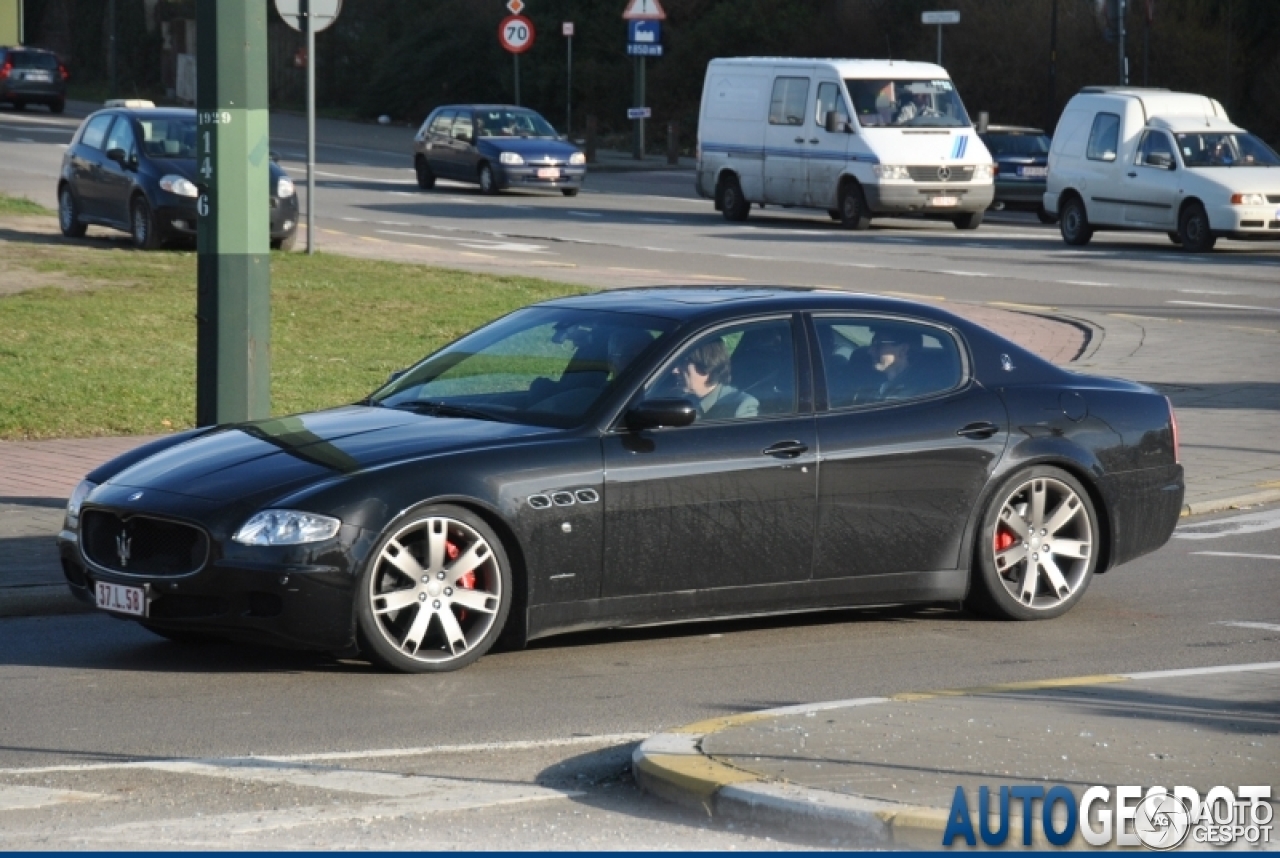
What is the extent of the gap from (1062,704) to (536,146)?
33053 millimetres

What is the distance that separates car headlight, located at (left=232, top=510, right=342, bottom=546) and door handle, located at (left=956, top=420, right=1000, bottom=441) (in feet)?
8.98

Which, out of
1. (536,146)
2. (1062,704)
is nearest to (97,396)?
(1062,704)

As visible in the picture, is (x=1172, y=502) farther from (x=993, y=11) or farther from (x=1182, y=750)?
(x=993, y=11)

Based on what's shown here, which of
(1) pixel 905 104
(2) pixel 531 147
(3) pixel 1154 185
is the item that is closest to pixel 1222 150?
(3) pixel 1154 185

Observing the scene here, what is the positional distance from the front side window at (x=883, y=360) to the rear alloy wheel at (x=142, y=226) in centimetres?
1703

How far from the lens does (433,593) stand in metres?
8.09

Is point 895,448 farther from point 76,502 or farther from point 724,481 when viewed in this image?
point 76,502

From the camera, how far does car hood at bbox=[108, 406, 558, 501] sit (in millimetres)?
8094

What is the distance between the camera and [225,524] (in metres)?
7.91

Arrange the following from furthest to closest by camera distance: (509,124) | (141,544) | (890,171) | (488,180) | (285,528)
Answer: (509,124) → (488,180) → (890,171) → (141,544) → (285,528)

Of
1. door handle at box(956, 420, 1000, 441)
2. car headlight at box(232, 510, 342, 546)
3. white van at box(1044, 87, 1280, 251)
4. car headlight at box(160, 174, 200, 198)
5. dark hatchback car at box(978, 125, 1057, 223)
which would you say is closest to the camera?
car headlight at box(232, 510, 342, 546)

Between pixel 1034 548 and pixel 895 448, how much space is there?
0.86m

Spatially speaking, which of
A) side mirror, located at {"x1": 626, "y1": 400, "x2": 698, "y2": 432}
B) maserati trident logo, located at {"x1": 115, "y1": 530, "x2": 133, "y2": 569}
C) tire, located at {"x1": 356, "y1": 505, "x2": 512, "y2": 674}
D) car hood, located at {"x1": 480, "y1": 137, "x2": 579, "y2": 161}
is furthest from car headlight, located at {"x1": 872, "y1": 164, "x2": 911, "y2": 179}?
maserati trident logo, located at {"x1": 115, "y1": 530, "x2": 133, "y2": 569}

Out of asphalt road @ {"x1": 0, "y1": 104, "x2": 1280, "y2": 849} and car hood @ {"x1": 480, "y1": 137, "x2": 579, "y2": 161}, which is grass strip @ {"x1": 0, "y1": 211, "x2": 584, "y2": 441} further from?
car hood @ {"x1": 480, "y1": 137, "x2": 579, "y2": 161}
